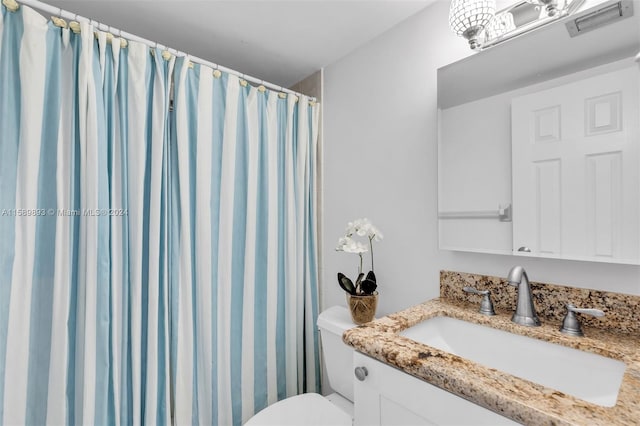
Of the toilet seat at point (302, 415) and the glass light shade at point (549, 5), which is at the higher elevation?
the glass light shade at point (549, 5)

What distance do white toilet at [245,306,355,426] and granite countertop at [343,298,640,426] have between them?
51 cm

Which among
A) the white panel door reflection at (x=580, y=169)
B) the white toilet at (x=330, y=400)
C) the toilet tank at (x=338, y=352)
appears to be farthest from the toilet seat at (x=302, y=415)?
the white panel door reflection at (x=580, y=169)

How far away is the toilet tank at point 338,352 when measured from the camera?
1398 millimetres

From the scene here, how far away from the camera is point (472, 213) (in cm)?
117

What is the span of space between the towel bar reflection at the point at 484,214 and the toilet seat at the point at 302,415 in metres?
0.96

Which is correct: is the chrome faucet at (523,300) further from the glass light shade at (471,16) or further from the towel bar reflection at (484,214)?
the glass light shade at (471,16)

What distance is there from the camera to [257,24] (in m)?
1.48

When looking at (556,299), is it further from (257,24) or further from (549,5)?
(257,24)

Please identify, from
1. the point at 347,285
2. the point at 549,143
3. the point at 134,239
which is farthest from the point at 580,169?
the point at 134,239

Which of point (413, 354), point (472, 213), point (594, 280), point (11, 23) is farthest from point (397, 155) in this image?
point (11, 23)

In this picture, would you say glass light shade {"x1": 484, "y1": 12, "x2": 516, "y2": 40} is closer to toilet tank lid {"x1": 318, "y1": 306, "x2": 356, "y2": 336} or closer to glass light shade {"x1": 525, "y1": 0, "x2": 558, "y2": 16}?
glass light shade {"x1": 525, "y1": 0, "x2": 558, "y2": 16}

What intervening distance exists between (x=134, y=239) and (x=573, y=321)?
160 cm

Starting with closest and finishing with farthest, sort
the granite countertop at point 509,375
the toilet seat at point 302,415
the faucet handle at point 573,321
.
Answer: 1. the granite countertop at point 509,375
2. the faucet handle at point 573,321
3. the toilet seat at point 302,415

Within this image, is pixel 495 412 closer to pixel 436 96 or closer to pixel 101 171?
pixel 436 96
